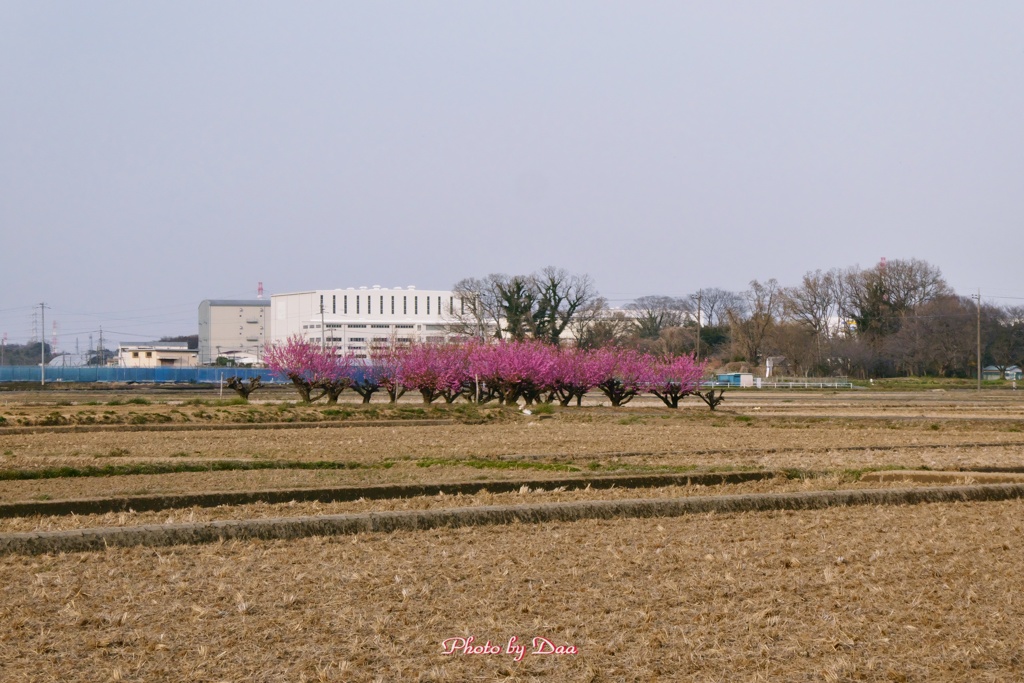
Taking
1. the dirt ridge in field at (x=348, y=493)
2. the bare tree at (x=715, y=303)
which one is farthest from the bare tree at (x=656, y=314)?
the dirt ridge in field at (x=348, y=493)

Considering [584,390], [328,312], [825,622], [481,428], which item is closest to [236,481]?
[825,622]

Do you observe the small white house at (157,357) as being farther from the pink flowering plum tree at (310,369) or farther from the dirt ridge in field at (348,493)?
the dirt ridge in field at (348,493)

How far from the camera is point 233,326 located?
477 ft

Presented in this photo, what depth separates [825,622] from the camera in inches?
282

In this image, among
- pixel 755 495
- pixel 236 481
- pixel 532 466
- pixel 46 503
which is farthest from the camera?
pixel 532 466

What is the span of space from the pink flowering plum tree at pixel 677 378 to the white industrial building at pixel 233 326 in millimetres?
107814

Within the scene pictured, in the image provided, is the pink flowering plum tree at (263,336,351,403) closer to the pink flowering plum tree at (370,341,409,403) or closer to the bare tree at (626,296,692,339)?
the pink flowering plum tree at (370,341,409,403)

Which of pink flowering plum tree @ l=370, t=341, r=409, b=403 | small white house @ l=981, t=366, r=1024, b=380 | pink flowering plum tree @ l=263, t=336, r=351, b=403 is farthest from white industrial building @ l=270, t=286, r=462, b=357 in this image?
pink flowering plum tree @ l=263, t=336, r=351, b=403

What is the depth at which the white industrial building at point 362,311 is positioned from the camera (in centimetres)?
13212

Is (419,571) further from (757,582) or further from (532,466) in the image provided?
(532,466)

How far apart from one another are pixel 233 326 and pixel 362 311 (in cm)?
1900

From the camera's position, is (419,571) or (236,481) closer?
(419,571)

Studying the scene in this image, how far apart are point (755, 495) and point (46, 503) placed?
7.64m

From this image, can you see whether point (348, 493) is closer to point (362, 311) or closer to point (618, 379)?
point (618, 379)
